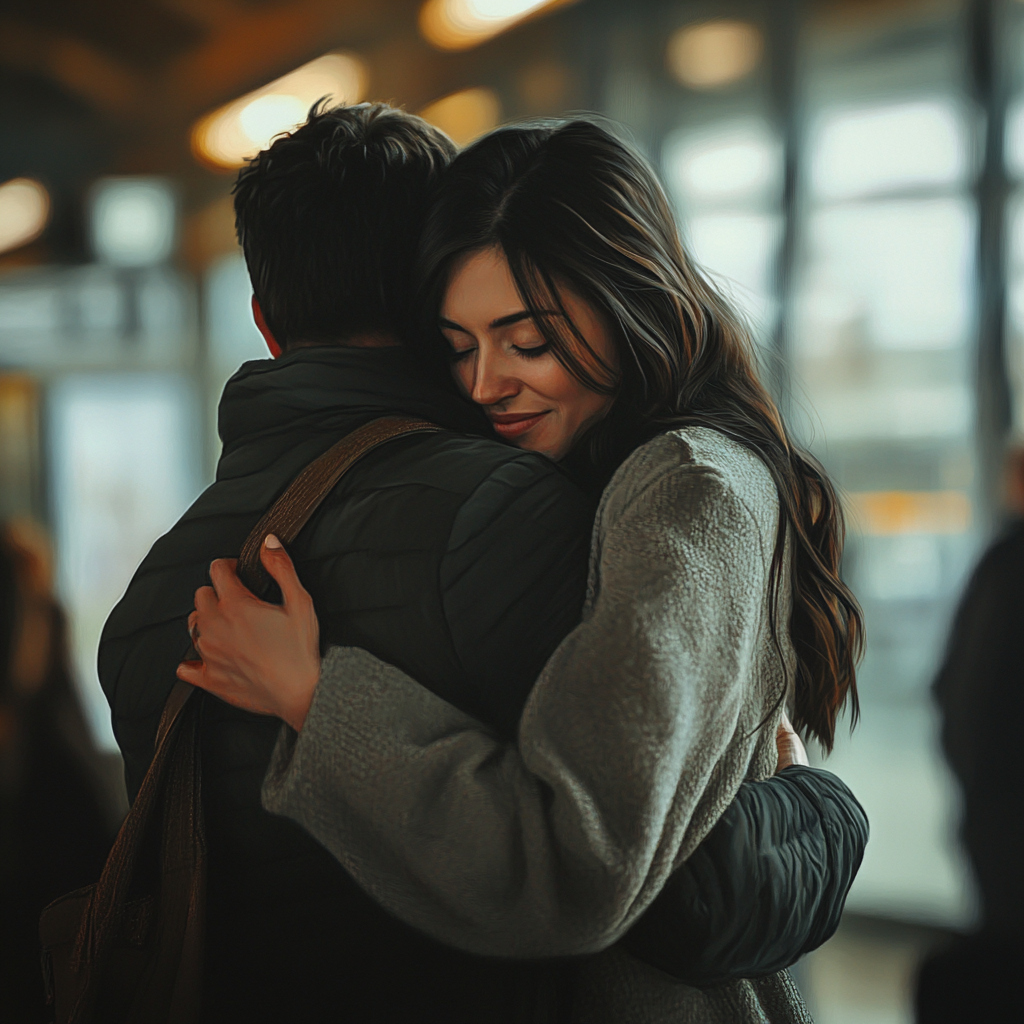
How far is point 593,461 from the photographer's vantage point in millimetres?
810

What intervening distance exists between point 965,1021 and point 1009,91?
1769mm

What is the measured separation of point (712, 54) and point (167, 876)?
6.96 feet

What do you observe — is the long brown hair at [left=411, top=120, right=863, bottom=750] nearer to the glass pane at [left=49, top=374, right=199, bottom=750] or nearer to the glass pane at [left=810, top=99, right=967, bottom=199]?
the glass pane at [left=49, top=374, right=199, bottom=750]

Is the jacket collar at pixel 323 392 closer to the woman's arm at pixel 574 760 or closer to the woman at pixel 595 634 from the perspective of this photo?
the woman at pixel 595 634

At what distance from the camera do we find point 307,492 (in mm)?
685

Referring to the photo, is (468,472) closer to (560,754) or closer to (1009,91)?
(560,754)

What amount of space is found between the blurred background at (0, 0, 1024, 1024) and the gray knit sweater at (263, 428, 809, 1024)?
1.35 ft

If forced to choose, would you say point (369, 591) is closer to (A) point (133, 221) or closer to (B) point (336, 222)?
(B) point (336, 222)

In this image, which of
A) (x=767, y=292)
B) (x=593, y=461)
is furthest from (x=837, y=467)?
(x=593, y=461)

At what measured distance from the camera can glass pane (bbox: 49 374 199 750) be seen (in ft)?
4.00

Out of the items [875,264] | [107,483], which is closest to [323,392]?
[107,483]

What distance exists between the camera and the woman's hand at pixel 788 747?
78 cm

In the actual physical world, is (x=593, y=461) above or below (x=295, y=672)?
above

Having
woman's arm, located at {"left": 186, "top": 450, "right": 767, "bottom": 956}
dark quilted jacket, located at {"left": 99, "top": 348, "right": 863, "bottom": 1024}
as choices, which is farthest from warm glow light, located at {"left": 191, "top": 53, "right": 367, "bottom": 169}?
woman's arm, located at {"left": 186, "top": 450, "right": 767, "bottom": 956}
